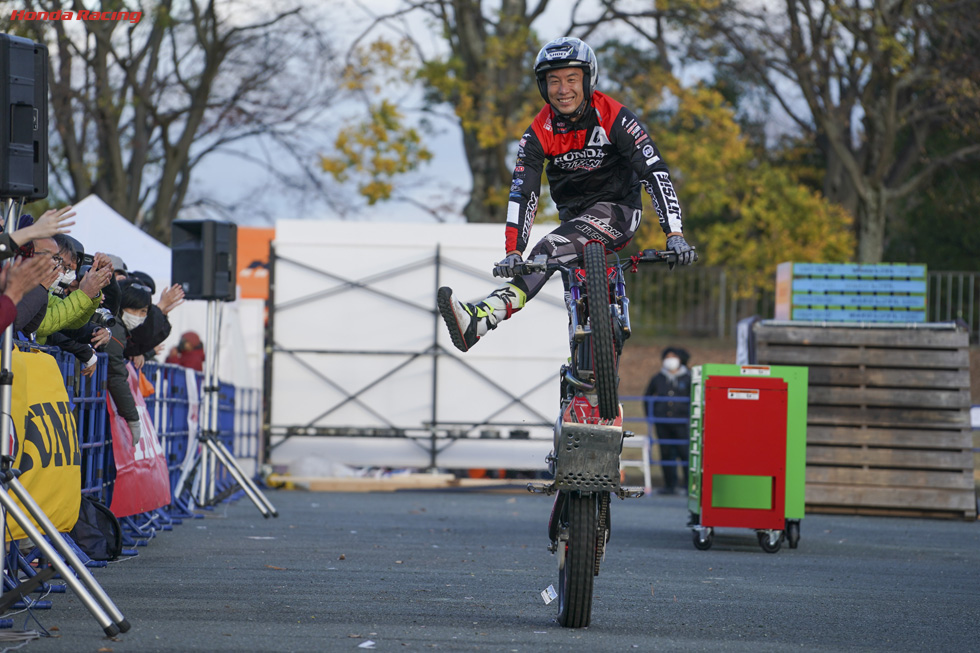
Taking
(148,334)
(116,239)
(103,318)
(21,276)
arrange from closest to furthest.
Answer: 1. (21,276)
2. (103,318)
3. (148,334)
4. (116,239)

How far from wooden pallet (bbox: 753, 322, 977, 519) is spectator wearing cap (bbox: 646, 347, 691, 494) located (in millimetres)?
3650

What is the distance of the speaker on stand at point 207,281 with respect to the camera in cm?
1236

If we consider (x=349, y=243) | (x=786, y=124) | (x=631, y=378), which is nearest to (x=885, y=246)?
(x=786, y=124)

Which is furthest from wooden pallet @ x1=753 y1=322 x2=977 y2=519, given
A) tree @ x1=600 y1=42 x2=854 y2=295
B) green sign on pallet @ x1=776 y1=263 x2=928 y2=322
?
tree @ x1=600 y1=42 x2=854 y2=295

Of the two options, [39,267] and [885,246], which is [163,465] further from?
[885,246]

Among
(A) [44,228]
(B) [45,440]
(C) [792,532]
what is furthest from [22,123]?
(C) [792,532]

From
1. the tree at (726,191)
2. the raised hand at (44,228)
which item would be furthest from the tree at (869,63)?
the raised hand at (44,228)

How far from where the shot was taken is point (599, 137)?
6.15 metres

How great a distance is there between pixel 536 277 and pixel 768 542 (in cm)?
486

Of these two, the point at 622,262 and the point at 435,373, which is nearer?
the point at 622,262

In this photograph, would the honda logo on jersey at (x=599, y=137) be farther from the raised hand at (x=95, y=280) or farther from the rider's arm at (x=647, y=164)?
the raised hand at (x=95, y=280)

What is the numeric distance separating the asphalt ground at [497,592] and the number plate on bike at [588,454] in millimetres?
702

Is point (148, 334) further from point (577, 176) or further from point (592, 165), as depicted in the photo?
point (592, 165)

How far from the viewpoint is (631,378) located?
1067 inches
